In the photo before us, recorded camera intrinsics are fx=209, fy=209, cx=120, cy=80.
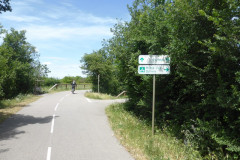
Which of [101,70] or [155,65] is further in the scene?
[101,70]

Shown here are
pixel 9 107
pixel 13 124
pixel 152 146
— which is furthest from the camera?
pixel 9 107

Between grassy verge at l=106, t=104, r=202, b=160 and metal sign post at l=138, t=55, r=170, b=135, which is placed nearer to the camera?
grassy verge at l=106, t=104, r=202, b=160

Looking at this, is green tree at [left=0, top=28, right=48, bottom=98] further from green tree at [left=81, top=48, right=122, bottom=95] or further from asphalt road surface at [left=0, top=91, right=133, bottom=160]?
asphalt road surface at [left=0, top=91, right=133, bottom=160]

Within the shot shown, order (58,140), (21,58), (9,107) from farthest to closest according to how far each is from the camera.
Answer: (21,58) → (9,107) → (58,140)

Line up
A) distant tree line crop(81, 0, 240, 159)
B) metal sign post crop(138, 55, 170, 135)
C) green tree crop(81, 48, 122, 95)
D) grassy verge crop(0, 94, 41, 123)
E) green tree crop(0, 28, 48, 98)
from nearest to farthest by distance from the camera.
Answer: distant tree line crop(81, 0, 240, 159)
metal sign post crop(138, 55, 170, 135)
grassy verge crop(0, 94, 41, 123)
green tree crop(0, 28, 48, 98)
green tree crop(81, 48, 122, 95)

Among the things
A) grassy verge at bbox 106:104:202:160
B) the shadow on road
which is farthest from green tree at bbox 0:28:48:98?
grassy verge at bbox 106:104:202:160

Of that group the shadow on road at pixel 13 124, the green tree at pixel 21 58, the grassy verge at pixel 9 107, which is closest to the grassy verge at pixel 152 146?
the shadow on road at pixel 13 124

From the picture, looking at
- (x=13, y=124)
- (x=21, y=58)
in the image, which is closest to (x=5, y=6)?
(x=13, y=124)

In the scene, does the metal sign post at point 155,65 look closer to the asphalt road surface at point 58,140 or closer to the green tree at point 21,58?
the asphalt road surface at point 58,140

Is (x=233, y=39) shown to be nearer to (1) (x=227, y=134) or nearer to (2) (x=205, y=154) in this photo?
(1) (x=227, y=134)

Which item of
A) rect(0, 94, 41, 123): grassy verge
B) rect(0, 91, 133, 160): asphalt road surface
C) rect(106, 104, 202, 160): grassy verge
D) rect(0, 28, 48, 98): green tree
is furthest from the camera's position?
rect(0, 28, 48, 98): green tree

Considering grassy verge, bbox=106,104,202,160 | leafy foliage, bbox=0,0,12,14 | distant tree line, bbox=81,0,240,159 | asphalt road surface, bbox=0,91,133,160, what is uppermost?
leafy foliage, bbox=0,0,12,14

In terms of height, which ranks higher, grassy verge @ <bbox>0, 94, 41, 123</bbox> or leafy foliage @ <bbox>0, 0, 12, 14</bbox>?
leafy foliage @ <bbox>0, 0, 12, 14</bbox>

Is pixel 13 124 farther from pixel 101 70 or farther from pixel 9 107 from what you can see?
pixel 101 70
